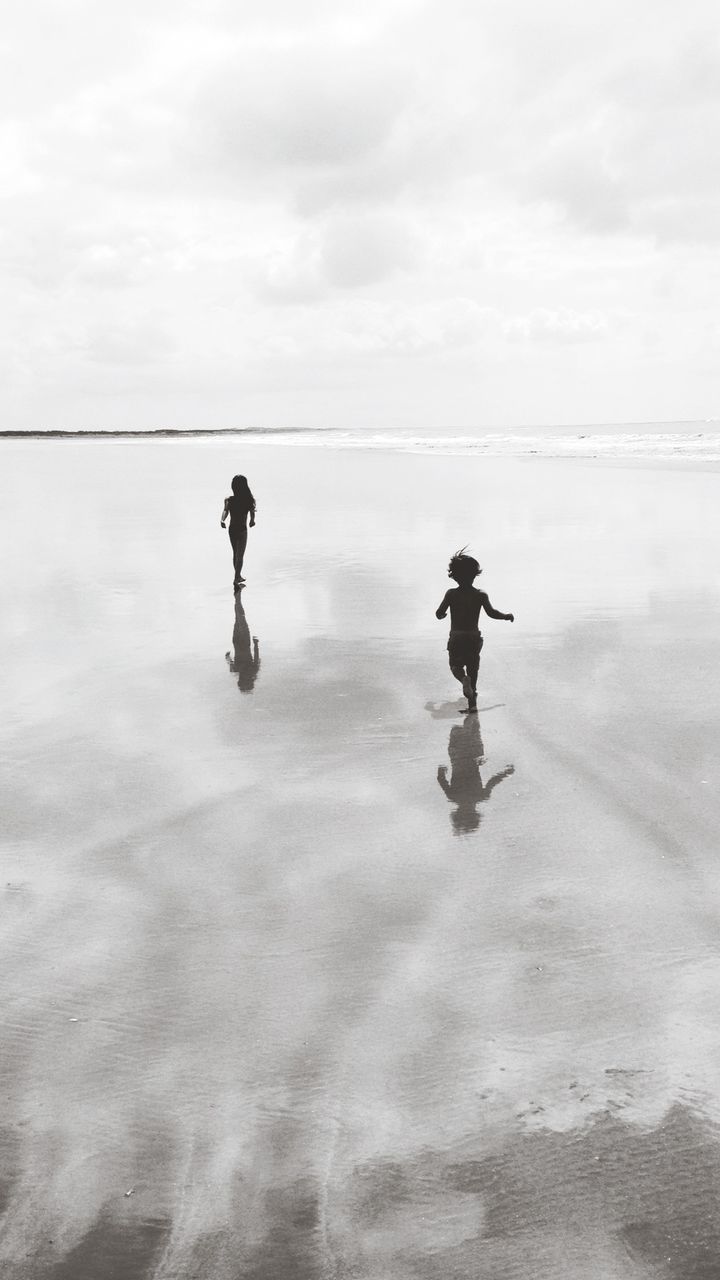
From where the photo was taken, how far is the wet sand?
3314 mm

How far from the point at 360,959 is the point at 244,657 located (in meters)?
6.69

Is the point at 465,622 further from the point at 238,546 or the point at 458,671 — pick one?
the point at 238,546

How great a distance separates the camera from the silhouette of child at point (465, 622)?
9281 millimetres

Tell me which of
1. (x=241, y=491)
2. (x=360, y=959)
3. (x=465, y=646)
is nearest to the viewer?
(x=360, y=959)

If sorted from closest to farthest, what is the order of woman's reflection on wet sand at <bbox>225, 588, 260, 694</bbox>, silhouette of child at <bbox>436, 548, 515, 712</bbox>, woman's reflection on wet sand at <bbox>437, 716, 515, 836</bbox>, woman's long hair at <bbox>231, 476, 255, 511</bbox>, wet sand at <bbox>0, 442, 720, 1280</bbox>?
wet sand at <bbox>0, 442, 720, 1280</bbox>, woman's reflection on wet sand at <bbox>437, 716, 515, 836</bbox>, silhouette of child at <bbox>436, 548, 515, 712</bbox>, woman's reflection on wet sand at <bbox>225, 588, 260, 694</bbox>, woman's long hair at <bbox>231, 476, 255, 511</bbox>

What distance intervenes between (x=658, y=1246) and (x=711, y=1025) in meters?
1.21

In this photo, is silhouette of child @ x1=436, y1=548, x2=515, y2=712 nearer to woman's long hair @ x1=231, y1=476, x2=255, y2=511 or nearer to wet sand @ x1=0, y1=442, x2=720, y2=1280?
wet sand @ x1=0, y1=442, x2=720, y2=1280

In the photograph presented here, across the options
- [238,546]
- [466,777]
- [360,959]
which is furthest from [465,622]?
[238,546]

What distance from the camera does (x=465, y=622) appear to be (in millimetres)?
9367

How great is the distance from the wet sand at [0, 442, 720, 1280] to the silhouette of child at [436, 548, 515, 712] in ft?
1.05

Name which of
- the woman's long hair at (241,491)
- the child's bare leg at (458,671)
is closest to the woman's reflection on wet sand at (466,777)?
the child's bare leg at (458,671)

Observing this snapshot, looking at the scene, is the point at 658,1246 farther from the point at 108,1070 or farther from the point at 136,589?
the point at 136,589

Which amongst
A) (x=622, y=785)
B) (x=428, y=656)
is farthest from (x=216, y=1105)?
(x=428, y=656)

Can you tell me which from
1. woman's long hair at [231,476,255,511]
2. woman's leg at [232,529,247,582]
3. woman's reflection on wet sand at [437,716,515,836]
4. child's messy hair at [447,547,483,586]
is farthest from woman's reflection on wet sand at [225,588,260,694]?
woman's long hair at [231,476,255,511]
